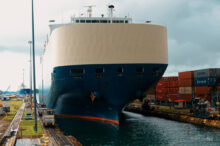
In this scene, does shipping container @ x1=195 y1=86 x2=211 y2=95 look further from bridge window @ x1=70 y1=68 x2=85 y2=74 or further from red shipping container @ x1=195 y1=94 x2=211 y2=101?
bridge window @ x1=70 y1=68 x2=85 y2=74

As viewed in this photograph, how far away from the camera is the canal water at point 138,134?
2723 centimetres

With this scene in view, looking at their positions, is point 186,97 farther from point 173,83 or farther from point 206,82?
point 173,83

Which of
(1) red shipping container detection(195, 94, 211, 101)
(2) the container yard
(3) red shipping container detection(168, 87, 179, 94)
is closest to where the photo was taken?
(2) the container yard

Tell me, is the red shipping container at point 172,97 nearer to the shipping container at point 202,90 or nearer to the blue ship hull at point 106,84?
the shipping container at point 202,90

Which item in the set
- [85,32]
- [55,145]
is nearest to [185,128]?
[85,32]

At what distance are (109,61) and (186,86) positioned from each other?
2812 centimetres

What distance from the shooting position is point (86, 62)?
31.4m

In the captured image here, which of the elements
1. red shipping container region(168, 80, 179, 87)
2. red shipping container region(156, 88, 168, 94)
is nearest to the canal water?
red shipping container region(168, 80, 179, 87)

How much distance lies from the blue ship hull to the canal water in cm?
201

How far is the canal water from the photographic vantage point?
27234 millimetres

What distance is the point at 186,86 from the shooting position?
5497 cm

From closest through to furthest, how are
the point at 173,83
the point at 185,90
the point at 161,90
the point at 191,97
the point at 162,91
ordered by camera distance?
the point at 191,97 < the point at 185,90 < the point at 173,83 < the point at 162,91 < the point at 161,90

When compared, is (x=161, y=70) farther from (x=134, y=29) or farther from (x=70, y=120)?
(x=70, y=120)

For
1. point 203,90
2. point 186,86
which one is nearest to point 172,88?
point 186,86
